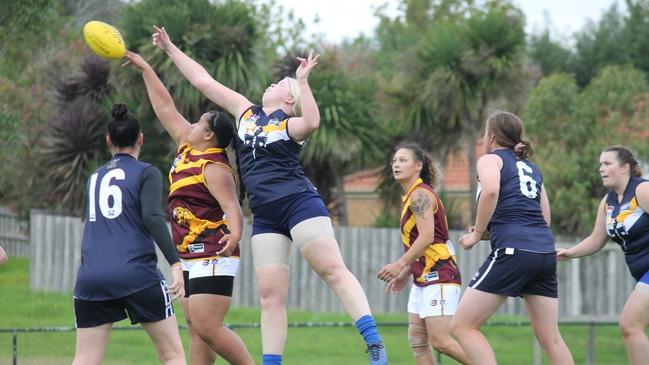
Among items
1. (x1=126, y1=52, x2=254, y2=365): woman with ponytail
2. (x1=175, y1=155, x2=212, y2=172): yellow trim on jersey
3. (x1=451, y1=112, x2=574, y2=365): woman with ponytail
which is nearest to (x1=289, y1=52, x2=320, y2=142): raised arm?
(x1=126, y1=52, x2=254, y2=365): woman with ponytail

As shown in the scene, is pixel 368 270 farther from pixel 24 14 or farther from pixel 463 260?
pixel 24 14

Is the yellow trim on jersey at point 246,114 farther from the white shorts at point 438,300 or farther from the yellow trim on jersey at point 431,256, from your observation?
the white shorts at point 438,300

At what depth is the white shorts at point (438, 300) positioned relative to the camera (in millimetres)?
9148

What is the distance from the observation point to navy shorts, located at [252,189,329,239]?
7895 mm

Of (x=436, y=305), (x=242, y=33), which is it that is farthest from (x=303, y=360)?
(x=242, y=33)

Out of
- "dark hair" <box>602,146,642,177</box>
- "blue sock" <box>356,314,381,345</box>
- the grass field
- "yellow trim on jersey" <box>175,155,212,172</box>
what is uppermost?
"dark hair" <box>602,146,642,177</box>

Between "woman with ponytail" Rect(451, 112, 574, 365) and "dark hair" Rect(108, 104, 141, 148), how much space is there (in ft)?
8.19

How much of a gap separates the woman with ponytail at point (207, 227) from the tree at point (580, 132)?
15.7 metres

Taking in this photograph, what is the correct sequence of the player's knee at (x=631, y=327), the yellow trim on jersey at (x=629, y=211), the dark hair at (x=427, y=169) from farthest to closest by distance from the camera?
the dark hair at (x=427, y=169), the yellow trim on jersey at (x=629, y=211), the player's knee at (x=631, y=327)

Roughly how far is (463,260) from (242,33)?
7.47 metres

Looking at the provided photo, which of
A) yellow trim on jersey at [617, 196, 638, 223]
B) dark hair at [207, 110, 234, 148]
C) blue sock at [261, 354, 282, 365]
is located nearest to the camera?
blue sock at [261, 354, 282, 365]

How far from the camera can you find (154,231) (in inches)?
290

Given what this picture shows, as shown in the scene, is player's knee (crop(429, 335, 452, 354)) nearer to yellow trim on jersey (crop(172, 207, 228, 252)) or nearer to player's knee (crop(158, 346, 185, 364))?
yellow trim on jersey (crop(172, 207, 228, 252))

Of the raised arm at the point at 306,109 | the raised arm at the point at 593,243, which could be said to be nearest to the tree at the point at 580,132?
the raised arm at the point at 593,243
